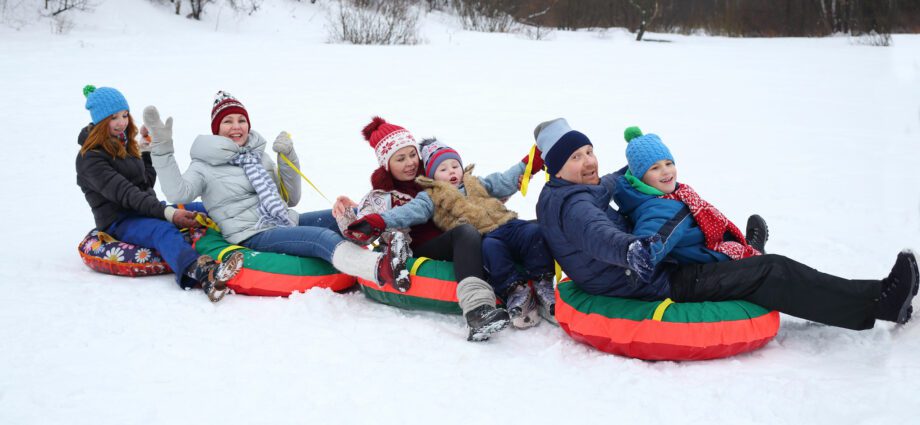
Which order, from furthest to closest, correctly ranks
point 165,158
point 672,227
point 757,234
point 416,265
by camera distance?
1. point 165,158
2. point 757,234
3. point 416,265
4. point 672,227

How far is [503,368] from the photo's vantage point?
9.80 feet

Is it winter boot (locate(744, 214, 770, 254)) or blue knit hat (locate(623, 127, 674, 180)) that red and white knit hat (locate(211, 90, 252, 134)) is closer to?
blue knit hat (locate(623, 127, 674, 180))

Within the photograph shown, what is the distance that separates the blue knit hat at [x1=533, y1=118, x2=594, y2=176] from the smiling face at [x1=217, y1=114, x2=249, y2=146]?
197 cm

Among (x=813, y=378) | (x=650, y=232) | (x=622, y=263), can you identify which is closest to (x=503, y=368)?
(x=622, y=263)

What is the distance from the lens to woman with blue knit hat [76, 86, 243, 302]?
4.13 meters

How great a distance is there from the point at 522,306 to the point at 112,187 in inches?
99.9

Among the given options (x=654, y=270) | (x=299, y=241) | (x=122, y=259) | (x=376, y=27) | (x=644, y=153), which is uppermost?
(x=376, y=27)

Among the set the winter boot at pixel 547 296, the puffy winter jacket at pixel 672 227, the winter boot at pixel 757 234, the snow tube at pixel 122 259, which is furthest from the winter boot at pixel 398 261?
the winter boot at pixel 757 234

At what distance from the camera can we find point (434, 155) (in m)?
4.09

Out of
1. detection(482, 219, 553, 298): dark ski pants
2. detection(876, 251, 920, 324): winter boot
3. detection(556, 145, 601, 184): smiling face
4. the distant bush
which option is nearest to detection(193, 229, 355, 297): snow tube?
detection(482, 219, 553, 298): dark ski pants

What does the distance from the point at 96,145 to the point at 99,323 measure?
4.40 feet

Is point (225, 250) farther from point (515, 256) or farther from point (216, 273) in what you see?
point (515, 256)

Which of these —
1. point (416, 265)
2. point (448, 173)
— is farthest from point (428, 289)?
point (448, 173)

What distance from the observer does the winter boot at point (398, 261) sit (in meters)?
3.60
